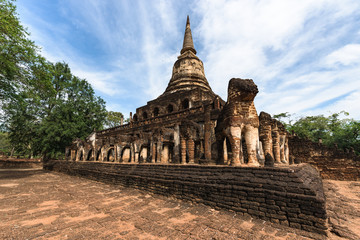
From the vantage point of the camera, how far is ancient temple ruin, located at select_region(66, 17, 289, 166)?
5.36 m

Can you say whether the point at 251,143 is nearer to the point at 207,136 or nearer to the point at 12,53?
the point at 207,136

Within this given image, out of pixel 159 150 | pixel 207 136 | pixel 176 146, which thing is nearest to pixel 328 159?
pixel 207 136

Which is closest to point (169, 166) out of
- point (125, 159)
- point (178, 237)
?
point (178, 237)

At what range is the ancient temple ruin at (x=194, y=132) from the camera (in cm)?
536

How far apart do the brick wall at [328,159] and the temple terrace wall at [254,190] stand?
29.5ft

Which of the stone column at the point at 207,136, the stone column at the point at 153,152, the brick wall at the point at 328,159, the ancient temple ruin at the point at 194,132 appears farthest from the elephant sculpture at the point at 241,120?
the brick wall at the point at 328,159

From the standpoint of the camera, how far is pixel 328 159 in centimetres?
1242

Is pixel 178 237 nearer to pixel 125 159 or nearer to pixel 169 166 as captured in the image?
pixel 169 166

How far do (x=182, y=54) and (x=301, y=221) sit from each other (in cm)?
2080

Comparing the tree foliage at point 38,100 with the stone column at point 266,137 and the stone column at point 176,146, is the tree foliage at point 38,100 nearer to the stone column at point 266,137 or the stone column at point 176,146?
the stone column at point 176,146

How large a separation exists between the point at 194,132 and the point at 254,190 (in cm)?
467

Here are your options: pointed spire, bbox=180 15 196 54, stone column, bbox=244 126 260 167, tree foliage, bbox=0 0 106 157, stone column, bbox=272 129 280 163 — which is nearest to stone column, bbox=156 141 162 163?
stone column, bbox=244 126 260 167

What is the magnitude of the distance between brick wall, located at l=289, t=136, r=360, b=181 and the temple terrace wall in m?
8.99

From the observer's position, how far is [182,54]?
20828mm
